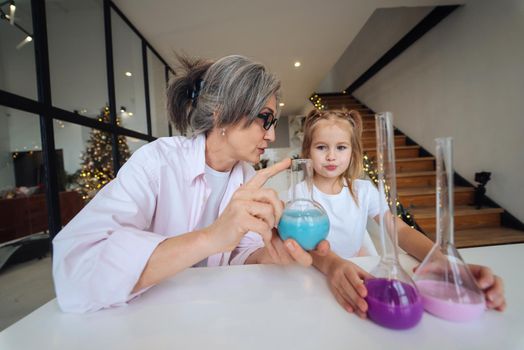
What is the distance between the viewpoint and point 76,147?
2178 mm

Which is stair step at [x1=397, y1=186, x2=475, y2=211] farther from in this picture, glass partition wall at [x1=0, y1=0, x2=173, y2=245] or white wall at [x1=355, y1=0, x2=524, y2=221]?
glass partition wall at [x1=0, y1=0, x2=173, y2=245]

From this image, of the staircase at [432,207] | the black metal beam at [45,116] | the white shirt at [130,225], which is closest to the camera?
the white shirt at [130,225]

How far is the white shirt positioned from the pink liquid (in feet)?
1.86

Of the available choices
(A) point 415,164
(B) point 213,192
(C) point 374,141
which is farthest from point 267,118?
(C) point 374,141

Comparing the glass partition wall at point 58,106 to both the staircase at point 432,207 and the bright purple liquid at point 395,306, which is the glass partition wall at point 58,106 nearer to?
the bright purple liquid at point 395,306

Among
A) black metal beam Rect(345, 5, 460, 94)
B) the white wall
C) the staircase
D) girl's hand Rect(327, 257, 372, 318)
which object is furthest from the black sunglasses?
black metal beam Rect(345, 5, 460, 94)

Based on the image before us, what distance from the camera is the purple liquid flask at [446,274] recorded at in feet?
1.41

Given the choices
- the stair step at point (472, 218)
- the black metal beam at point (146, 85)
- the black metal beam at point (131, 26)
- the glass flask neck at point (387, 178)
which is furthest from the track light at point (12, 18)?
A: the stair step at point (472, 218)

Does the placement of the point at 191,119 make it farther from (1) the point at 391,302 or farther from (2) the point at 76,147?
(2) the point at 76,147

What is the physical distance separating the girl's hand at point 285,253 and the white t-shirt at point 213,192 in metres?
0.27

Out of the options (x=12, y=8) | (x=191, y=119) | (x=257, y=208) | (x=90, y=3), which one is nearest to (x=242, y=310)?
(x=257, y=208)

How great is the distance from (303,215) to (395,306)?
23 cm

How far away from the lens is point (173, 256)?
559 mm

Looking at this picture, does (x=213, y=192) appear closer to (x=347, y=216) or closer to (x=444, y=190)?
(x=347, y=216)
